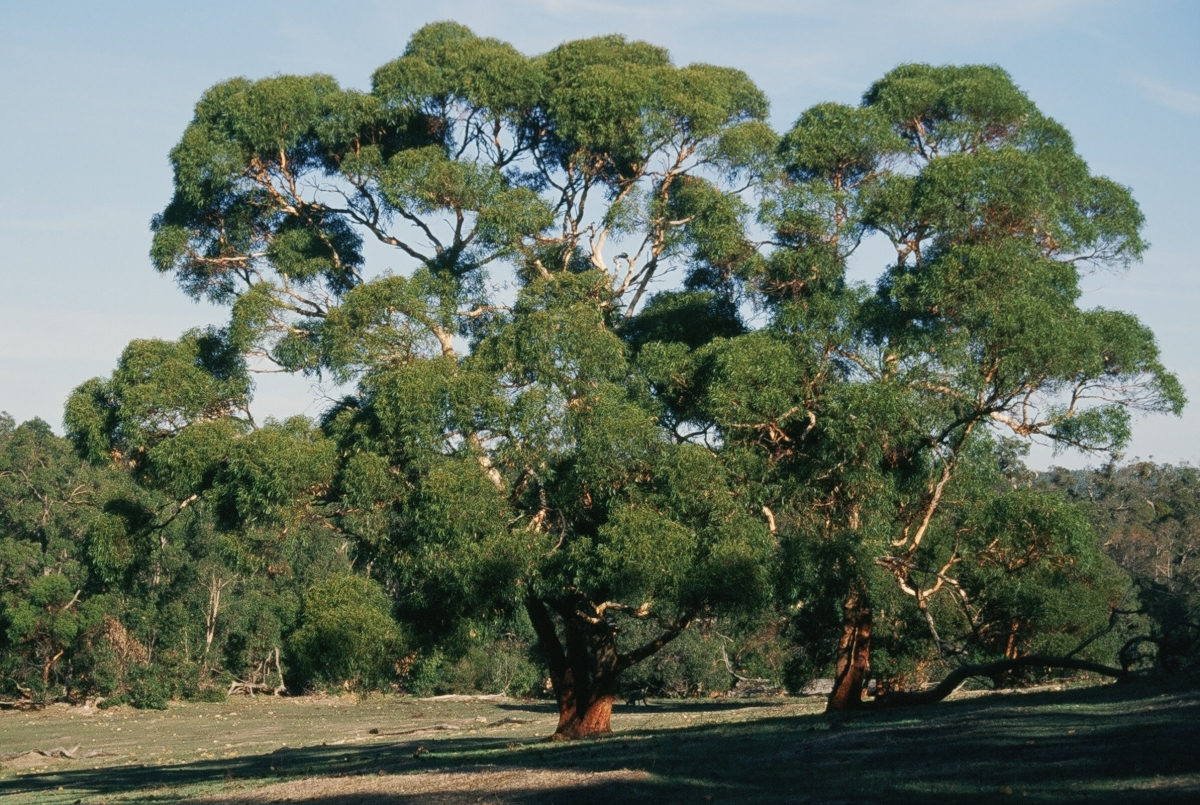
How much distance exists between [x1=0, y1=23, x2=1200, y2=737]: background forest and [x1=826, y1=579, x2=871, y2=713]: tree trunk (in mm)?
55

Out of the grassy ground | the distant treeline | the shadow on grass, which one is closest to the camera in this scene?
the grassy ground

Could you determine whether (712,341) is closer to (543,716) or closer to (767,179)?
(767,179)

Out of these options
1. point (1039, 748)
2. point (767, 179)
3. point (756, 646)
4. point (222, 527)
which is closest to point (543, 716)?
point (756, 646)

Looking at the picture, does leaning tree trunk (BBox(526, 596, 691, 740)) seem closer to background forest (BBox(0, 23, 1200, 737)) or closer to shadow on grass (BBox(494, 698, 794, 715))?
background forest (BBox(0, 23, 1200, 737))

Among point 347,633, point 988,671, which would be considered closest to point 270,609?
point 347,633

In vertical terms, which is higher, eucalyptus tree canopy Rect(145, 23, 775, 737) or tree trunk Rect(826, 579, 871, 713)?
eucalyptus tree canopy Rect(145, 23, 775, 737)

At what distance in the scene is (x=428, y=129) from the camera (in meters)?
21.8

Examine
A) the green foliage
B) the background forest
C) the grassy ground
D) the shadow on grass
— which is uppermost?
the background forest

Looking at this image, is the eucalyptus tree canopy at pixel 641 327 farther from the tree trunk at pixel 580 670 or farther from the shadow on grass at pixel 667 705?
the shadow on grass at pixel 667 705

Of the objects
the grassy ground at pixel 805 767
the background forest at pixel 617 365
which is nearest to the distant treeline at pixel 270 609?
the background forest at pixel 617 365

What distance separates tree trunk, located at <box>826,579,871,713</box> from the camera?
1934 cm

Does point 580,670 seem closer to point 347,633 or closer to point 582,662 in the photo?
point 582,662

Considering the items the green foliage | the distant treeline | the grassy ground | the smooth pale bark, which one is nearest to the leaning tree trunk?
the grassy ground

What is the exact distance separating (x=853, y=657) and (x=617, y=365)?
6.25 m
